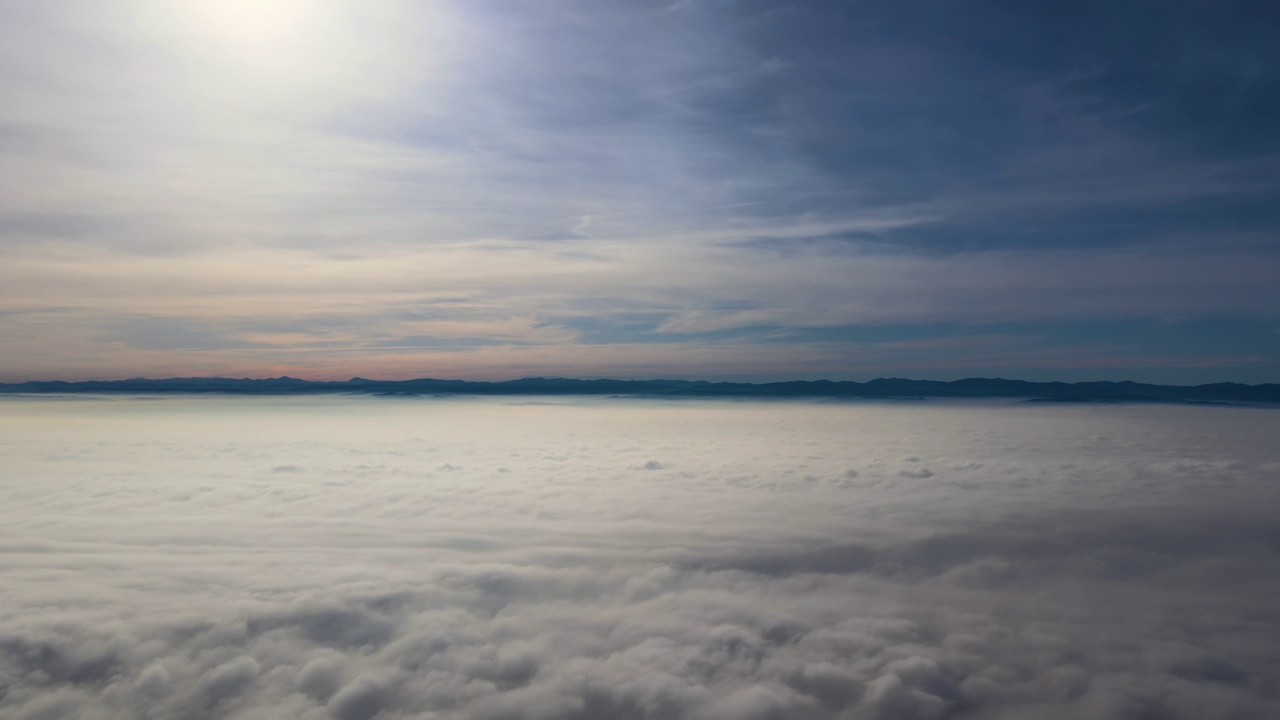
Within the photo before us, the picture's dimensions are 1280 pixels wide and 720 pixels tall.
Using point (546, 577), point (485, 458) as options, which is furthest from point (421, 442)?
point (546, 577)

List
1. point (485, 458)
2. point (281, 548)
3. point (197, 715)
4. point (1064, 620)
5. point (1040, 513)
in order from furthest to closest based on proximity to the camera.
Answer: point (485, 458) → point (1040, 513) → point (281, 548) → point (1064, 620) → point (197, 715)

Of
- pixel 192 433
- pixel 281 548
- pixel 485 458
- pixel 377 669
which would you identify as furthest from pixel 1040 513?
pixel 192 433

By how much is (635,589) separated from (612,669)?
270cm

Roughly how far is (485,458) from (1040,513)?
1821 cm

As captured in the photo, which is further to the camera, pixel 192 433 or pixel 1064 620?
pixel 192 433

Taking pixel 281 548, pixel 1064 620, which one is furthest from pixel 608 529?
pixel 1064 620

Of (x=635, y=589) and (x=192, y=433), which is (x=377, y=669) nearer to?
(x=635, y=589)

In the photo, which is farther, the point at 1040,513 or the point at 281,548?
the point at 1040,513

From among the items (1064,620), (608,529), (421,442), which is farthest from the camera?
(421,442)

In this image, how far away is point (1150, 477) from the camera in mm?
20297

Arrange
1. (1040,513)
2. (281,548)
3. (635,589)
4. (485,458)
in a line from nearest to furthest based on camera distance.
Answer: (635,589)
(281,548)
(1040,513)
(485,458)

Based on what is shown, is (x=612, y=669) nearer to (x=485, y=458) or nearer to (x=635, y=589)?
(x=635, y=589)

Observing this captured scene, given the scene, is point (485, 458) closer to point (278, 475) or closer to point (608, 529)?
point (278, 475)

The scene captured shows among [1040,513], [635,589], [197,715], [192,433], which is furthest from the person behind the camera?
[192,433]
